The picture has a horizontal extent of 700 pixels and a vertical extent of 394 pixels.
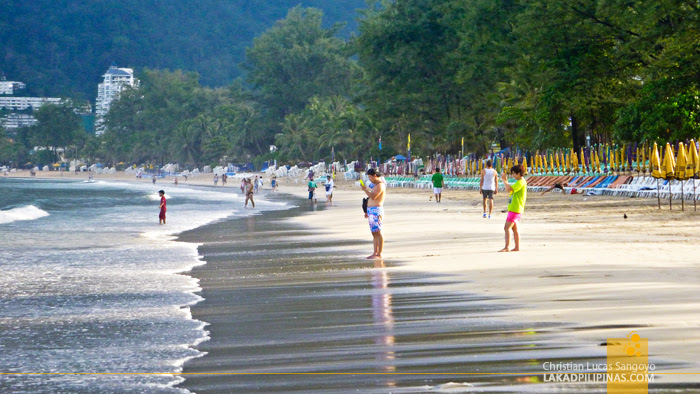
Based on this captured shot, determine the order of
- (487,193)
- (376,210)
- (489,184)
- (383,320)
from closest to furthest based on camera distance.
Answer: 1. (383,320)
2. (376,210)
3. (489,184)
4. (487,193)

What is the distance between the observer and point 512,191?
1472cm

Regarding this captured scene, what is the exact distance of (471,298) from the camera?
973 cm

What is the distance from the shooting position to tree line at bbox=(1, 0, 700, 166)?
33.8 m

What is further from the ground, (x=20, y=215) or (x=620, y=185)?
(x=620, y=185)

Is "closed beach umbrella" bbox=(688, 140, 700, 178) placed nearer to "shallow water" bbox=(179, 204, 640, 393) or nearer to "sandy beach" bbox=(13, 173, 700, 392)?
"sandy beach" bbox=(13, 173, 700, 392)

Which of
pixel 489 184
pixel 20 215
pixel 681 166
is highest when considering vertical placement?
pixel 681 166

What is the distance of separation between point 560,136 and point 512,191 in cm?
4095

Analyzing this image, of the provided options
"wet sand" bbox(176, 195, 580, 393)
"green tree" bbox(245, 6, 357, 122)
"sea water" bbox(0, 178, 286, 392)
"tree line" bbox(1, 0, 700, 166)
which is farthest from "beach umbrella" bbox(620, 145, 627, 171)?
"green tree" bbox(245, 6, 357, 122)

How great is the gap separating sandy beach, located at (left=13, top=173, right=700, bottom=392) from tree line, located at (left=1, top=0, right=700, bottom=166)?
51.0 ft

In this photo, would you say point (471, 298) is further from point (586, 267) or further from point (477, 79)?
point (477, 79)

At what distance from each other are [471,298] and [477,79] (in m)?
53.8

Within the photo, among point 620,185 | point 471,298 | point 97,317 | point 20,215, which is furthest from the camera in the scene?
point 20,215

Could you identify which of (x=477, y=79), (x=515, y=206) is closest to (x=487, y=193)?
(x=515, y=206)

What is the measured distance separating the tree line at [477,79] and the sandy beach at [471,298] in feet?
51.0
